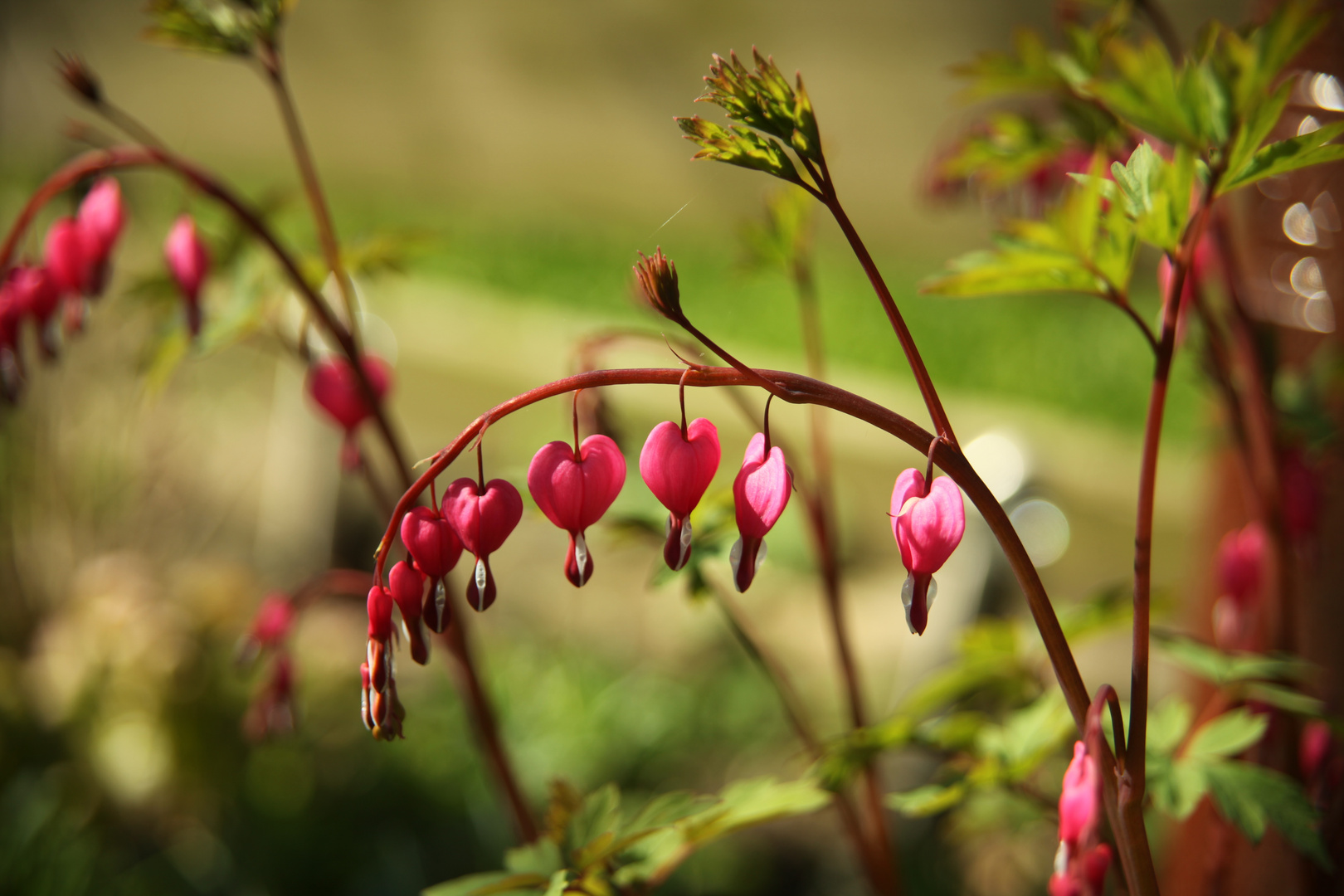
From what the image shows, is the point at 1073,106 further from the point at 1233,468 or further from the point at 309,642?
the point at 309,642

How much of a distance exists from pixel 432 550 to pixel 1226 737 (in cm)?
45

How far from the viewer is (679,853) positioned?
521mm

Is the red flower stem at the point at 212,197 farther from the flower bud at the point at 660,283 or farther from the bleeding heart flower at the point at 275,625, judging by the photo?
the flower bud at the point at 660,283

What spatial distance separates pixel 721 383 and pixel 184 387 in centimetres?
184

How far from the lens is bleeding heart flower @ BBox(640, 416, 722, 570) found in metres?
0.37

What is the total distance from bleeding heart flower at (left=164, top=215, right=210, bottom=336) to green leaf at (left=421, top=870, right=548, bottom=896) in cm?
39

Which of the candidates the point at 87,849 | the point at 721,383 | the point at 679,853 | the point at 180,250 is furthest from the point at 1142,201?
the point at 87,849

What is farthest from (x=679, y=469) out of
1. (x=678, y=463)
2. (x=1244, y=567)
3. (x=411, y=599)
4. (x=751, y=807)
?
(x=1244, y=567)

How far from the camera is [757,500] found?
37 centimetres

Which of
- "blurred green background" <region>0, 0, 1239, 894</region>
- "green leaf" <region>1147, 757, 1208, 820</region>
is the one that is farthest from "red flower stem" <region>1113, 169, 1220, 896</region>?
"blurred green background" <region>0, 0, 1239, 894</region>

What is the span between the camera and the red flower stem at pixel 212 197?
0.57 metres

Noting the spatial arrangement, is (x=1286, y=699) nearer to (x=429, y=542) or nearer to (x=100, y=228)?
(x=429, y=542)

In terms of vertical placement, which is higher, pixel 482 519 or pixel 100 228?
pixel 100 228

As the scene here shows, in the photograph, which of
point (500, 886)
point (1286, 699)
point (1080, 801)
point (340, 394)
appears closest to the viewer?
point (1080, 801)
